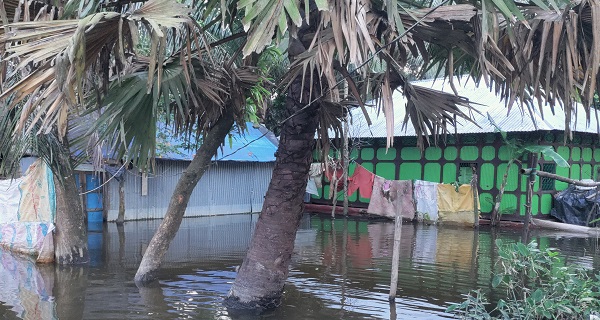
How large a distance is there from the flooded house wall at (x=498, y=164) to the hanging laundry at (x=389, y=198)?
115 centimetres

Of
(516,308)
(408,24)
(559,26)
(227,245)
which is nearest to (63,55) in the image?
(408,24)

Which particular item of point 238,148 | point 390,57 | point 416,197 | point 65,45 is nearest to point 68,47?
point 65,45

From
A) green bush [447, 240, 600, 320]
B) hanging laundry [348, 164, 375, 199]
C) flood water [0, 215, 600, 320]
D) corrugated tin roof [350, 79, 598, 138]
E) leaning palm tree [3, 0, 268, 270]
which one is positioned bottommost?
flood water [0, 215, 600, 320]

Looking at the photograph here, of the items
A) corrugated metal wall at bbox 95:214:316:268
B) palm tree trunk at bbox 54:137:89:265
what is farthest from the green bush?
palm tree trunk at bbox 54:137:89:265

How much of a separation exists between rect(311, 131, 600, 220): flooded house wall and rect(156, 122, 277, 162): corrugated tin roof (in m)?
4.73

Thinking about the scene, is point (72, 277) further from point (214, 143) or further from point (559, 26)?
point (559, 26)

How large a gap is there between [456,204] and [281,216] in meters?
11.5

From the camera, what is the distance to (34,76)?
4.57 metres

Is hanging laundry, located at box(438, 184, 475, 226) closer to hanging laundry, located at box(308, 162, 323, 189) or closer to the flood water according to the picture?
the flood water

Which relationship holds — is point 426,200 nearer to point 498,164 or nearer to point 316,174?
point 498,164

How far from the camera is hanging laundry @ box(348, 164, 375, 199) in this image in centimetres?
1931

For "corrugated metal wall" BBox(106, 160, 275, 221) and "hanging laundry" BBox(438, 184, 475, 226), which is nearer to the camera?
"corrugated metal wall" BBox(106, 160, 275, 221)

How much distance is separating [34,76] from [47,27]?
45 centimetres

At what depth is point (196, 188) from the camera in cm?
1869
